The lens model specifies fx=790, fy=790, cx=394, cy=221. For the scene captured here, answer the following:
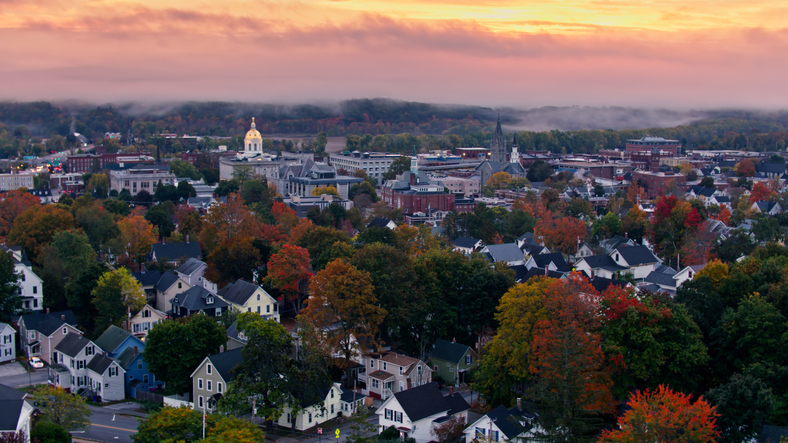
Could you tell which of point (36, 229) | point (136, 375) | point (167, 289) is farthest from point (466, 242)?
point (136, 375)

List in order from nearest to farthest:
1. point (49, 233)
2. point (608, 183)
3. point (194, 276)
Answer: point (194, 276)
point (49, 233)
point (608, 183)

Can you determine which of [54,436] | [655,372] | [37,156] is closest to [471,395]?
[655,372]

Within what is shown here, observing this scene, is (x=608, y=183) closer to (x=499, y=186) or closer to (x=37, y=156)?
(x=499, y=186)

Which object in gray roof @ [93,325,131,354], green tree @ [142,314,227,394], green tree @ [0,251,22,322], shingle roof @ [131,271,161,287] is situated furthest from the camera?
shingle roof @ [131,271,161,287]

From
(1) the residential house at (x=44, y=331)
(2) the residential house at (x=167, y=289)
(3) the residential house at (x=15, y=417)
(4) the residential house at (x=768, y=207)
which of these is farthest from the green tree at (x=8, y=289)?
(4) the residential house at (x=768, y=207)

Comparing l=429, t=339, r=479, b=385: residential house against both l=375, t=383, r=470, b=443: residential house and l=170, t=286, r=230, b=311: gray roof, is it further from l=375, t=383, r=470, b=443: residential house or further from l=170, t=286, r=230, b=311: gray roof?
l=170, t=286, r=230, b=311: gray roof

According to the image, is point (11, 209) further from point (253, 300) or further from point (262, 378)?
point (262, 378)

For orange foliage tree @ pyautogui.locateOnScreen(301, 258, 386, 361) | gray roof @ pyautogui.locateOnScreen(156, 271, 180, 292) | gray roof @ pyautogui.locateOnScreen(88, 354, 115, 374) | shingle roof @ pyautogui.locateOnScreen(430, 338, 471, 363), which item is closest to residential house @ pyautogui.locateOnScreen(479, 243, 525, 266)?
shingle roof @ pyautogui.locateOnScreen(430, 338, 471, 363)

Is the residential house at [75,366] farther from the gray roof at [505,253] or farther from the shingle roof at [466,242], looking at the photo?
the shingle roof at [466,242]
